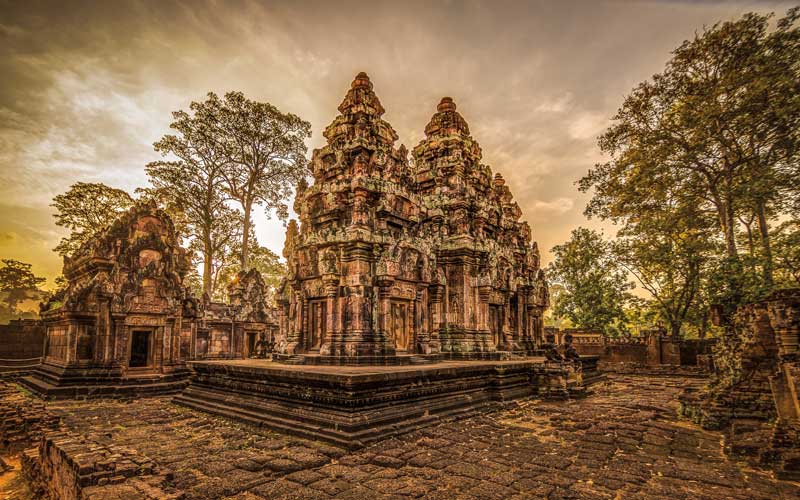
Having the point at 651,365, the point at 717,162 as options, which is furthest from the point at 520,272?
the point at 717,162

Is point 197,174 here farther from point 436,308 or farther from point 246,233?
point 436,308

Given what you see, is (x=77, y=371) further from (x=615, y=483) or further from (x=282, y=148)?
(x=282, y=148)

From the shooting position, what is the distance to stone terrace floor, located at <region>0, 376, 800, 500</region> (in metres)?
4.00

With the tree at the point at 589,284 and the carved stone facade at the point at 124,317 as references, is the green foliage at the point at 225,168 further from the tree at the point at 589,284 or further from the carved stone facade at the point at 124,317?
A: the tree at the point at 589,284

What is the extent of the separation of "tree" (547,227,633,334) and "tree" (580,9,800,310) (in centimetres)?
678

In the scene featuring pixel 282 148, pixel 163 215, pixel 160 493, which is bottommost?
pixel 160 493

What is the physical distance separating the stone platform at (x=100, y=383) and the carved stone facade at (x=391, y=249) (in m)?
3.98

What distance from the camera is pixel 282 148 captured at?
23703 millimetres

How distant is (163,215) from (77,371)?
5110mm

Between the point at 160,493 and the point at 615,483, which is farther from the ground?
the point at 160,493

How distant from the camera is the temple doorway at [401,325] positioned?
10.5 metres

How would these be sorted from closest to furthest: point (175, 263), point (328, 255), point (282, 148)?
point (328, 255) < point (175, 263) < point (282, 148)

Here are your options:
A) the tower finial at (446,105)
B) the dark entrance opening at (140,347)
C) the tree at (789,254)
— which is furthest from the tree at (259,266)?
the tree at (789,254)

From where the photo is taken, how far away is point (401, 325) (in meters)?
10.8
